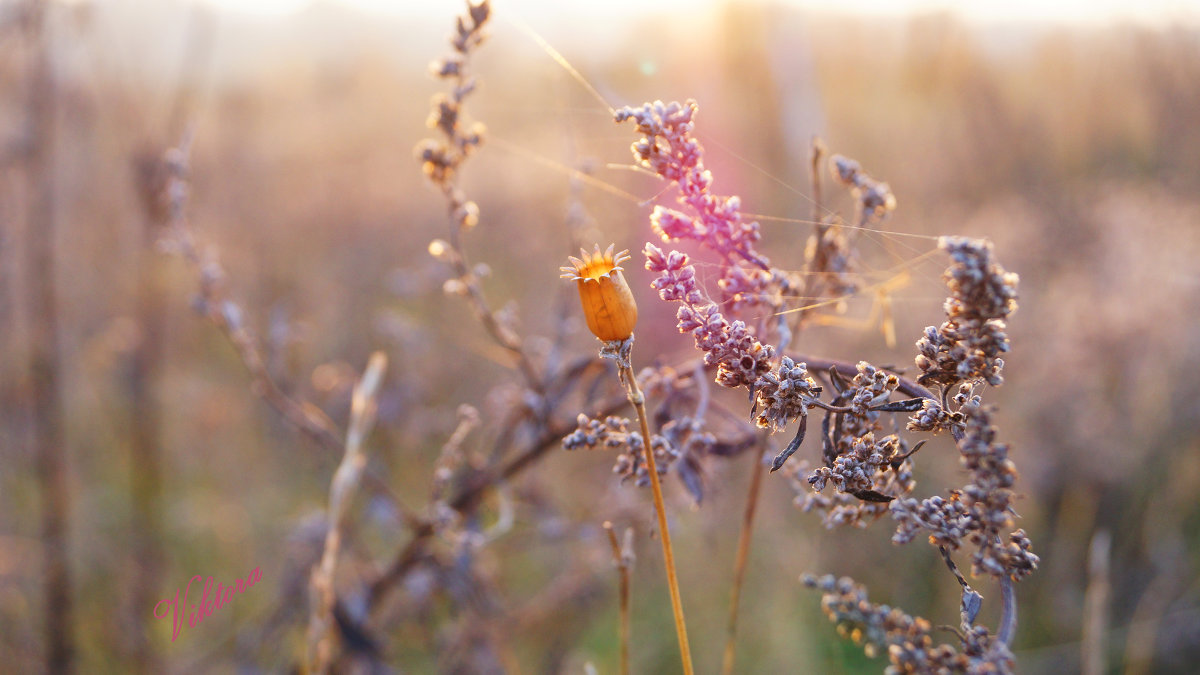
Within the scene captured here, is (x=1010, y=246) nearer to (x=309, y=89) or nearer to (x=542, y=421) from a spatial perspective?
(x=542, y=421)

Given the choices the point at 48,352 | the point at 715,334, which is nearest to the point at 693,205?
the point at 715,334

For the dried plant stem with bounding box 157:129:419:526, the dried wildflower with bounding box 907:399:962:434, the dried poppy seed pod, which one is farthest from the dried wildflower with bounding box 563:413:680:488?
the dried plant stem with bounding box 157:129:419:526

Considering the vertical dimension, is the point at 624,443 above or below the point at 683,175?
below

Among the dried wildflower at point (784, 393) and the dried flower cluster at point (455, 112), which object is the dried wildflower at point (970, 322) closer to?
the dried wildflower at point (784, 393)

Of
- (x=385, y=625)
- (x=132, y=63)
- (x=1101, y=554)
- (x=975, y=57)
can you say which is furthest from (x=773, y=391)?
(x=975, y=57)

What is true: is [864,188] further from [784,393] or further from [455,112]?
[455,112]

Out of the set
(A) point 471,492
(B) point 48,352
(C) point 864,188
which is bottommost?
(A) point 471,492
